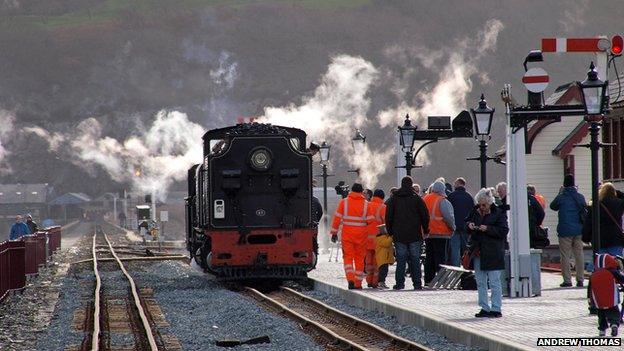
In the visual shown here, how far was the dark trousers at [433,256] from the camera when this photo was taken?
21.5 meters

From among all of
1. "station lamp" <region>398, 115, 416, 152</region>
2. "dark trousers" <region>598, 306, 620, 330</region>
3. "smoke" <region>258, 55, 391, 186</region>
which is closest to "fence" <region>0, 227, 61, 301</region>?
"station lamp" <region>398, 115, 416, 152</region>

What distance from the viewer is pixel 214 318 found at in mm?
19422

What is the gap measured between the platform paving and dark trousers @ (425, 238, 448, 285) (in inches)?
17.4

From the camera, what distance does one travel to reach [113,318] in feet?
65.0

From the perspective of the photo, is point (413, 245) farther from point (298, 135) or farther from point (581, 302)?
point (298, 135)

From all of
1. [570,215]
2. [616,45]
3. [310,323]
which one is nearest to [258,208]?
[570,215]

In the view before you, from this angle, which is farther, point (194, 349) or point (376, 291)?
point (376, 291)

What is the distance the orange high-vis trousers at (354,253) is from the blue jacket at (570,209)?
3145mm

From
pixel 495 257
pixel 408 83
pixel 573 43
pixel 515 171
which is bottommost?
pixel 495 257

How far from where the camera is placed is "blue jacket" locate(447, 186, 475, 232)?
70.5 feet

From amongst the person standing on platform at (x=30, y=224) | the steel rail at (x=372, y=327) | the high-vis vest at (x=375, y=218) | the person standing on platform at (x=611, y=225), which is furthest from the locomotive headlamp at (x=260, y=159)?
the person standing on platform at (x=30, y=224)

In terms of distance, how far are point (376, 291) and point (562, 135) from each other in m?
18.4

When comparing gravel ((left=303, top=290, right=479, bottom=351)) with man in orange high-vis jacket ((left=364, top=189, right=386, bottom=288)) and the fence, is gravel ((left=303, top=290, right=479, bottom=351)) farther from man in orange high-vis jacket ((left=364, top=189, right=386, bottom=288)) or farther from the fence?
the fence

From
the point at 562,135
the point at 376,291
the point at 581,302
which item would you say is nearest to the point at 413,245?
the point at 376,291
